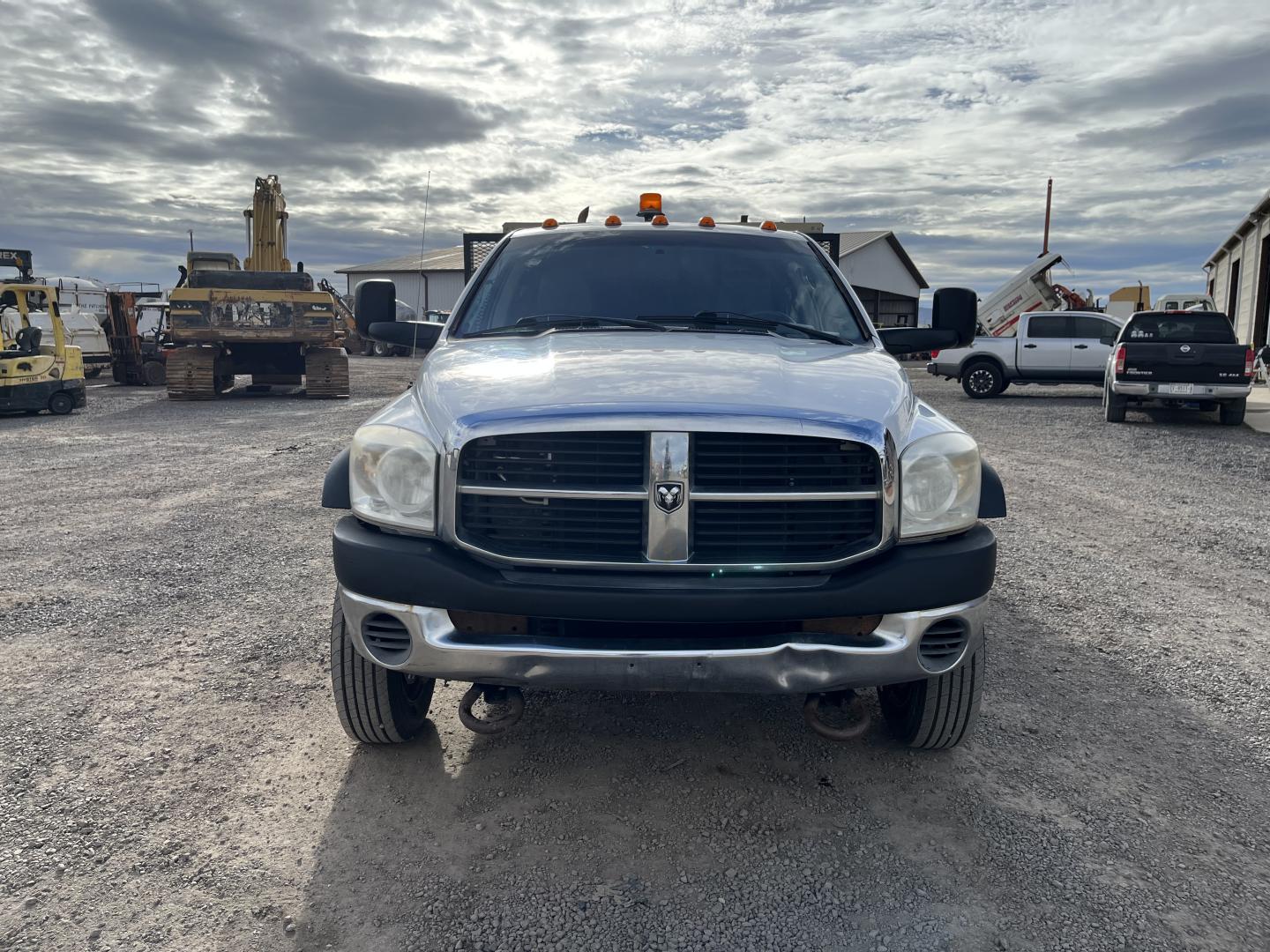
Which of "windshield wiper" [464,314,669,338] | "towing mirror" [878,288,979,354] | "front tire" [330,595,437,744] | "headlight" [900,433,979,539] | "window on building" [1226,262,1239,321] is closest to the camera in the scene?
"headlight" [900,433,979,539]

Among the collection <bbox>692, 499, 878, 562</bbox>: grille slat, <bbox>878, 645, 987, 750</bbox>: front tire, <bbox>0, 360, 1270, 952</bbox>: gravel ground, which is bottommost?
<bbox>0, 360, 1270, 952</bbox>: gravel ground

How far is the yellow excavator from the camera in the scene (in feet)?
48.2

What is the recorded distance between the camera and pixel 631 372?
2.90m

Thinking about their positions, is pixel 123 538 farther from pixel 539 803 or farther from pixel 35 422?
pixel 35 422

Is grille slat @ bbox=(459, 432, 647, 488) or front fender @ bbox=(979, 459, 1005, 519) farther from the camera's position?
front fender @ bbox=(979, 459, 1005, 519)

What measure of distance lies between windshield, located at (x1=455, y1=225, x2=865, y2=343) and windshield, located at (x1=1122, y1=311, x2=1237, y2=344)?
11587 mm

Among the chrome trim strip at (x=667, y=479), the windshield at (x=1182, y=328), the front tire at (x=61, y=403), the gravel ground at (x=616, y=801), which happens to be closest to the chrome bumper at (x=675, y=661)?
the chrome trim strip at (x=667, y=479)

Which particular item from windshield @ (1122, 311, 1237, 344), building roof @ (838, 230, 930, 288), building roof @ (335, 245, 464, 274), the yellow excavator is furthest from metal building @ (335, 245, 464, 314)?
windshield @ (1122, 311, 1237, 344)

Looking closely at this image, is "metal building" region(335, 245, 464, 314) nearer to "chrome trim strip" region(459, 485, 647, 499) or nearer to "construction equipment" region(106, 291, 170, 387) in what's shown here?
"construction equipment" region(106, 291, 170, 387)

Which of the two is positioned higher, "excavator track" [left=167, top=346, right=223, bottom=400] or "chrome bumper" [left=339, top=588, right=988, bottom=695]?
"excavator track" [left=167, top=346, right=223, bottom=400]

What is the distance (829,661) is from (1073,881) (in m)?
0.86

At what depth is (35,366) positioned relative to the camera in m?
14.9

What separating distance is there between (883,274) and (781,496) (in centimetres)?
4968

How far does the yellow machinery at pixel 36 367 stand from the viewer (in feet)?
48.2
